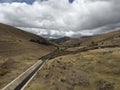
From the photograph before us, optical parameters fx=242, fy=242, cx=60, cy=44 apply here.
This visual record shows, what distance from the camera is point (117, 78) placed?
45500 millimetres

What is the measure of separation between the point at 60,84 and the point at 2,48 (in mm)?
123291

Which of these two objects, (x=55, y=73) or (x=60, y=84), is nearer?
(x=60, y=84)

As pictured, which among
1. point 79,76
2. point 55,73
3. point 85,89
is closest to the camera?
point 85,89

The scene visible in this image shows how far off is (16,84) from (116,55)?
35.6m

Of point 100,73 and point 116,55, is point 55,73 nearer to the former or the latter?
point 100,73

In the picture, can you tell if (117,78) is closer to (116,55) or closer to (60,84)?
(60,84)

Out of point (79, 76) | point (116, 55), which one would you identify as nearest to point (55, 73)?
point (79, 76)

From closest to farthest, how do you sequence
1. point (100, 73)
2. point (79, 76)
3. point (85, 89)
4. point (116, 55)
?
point (85, 89) < point (79, 76) < point (100, 73) < point (116, 55)

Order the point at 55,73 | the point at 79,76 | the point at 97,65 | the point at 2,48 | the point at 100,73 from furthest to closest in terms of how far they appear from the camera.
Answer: the point at 2,48, the point at 97,65, the point at 100,73, the point at 55,73, the point at 79,76

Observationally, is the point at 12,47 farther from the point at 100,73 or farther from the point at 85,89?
the point at 85,89

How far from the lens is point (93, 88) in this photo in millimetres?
38062

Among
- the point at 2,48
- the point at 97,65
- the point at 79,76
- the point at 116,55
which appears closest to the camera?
the point at 79,76

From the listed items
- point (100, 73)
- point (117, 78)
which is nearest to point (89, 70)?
point (100, 73)

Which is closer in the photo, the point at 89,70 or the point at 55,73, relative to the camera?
the point at 55,73
